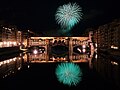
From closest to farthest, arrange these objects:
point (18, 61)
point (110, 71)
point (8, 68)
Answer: point (110, 71) → point (8, 68) → point (18, 61)

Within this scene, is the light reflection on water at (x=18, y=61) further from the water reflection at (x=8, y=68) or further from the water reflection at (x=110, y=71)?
the water reflection at (x=110, y=71)

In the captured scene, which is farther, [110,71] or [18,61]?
[18,61]

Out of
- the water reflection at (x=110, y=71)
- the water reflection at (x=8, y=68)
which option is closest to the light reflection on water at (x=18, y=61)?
the water reflection at (x=8, y=68)

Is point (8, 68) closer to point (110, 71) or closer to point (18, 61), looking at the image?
point (18, 61)

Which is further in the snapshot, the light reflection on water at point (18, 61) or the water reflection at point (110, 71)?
the light reflection on water at point (18, 61)

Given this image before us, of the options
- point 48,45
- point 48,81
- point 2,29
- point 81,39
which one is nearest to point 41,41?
point 48,45

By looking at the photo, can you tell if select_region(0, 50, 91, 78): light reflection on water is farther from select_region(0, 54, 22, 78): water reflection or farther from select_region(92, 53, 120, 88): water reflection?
select_region(92, 53, 120, 88): water reflection

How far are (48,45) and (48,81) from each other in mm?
92597

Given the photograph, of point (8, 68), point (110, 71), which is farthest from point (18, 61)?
point (110, 71)

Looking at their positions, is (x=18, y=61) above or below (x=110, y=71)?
above

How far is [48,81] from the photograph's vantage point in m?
31.4

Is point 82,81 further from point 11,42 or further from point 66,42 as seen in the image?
point 66,42

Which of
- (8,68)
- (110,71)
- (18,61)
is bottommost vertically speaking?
(110,71)

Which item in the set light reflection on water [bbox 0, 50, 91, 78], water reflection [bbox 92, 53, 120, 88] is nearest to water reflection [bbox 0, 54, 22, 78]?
light reflection on water [bbox 0, 50, 91, 78]
